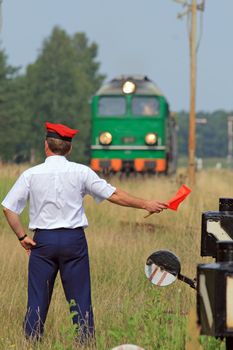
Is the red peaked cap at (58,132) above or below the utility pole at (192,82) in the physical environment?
below

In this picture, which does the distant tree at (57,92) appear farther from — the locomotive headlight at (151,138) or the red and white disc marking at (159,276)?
the red and white disc marking at (159,276)

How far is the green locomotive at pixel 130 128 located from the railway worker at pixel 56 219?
19649 millimetres

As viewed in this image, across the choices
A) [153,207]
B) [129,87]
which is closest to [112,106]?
[129,87]

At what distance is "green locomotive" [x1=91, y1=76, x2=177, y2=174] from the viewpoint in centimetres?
2608

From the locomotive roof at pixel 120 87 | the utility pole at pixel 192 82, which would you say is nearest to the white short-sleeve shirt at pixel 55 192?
the locomotive roof at pixel 120 87

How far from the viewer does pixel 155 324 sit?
535 cm

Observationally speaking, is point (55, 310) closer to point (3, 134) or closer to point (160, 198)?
point (160, 198)

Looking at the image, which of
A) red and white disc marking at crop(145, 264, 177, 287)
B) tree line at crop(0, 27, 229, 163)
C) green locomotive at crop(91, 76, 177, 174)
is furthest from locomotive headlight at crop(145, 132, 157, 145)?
tree line at crop(0, 27, 229, 163)

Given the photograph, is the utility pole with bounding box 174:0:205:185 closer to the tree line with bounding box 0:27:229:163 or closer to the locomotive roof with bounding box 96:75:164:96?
the locomotive roof with bounding box 96:75:164:96

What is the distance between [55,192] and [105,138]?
20.2 m

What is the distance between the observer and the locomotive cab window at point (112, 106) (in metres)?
26.7

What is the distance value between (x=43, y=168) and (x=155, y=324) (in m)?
1.27

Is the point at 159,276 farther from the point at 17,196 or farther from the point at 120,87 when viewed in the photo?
the point at 120,87

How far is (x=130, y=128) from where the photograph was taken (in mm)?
26516
